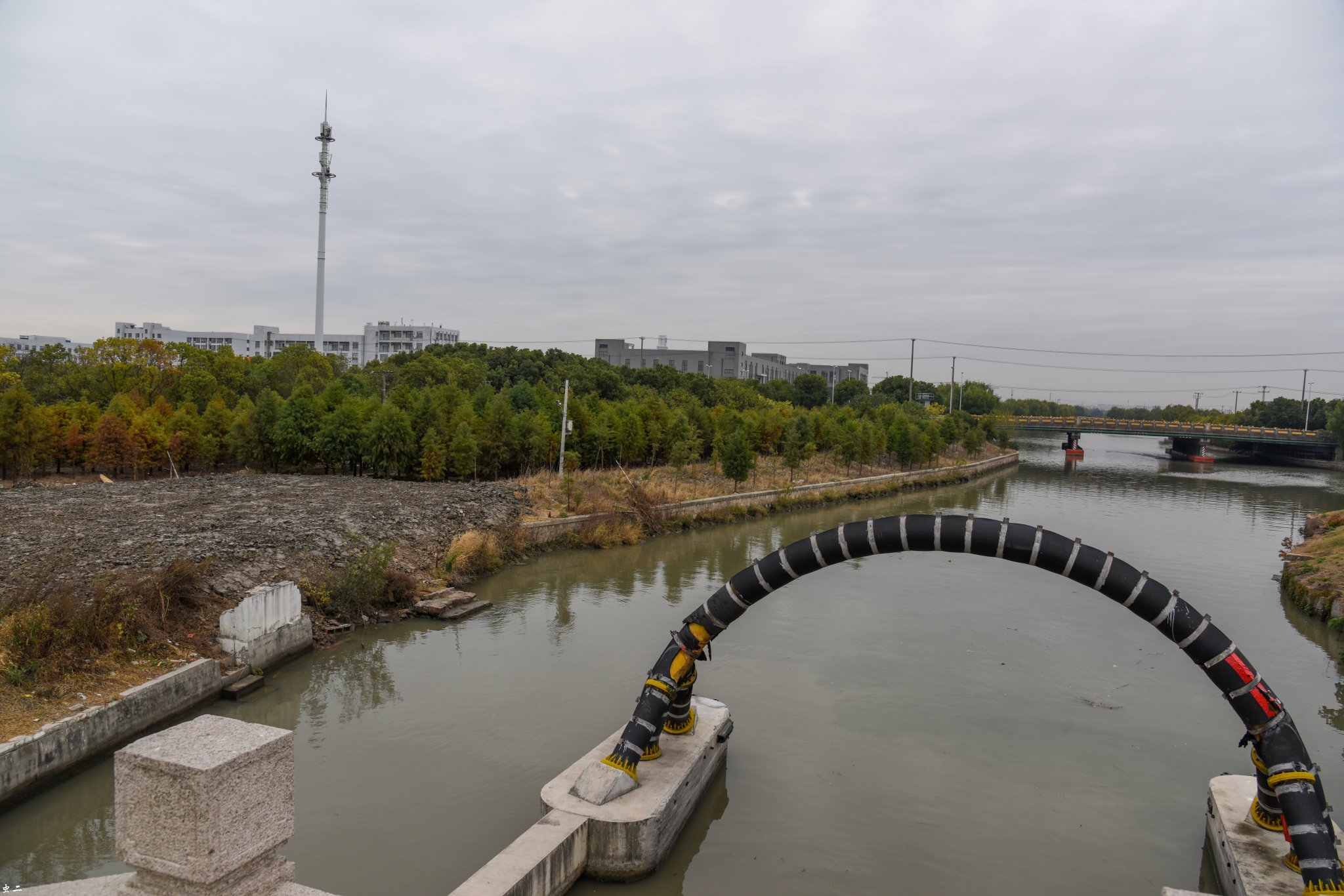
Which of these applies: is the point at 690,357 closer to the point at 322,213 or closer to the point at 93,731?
the point at 322,213

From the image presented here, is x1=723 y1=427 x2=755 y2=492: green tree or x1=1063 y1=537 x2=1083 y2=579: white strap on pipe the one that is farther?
x1=723 y1=427 x2=755 y2=492: green tree

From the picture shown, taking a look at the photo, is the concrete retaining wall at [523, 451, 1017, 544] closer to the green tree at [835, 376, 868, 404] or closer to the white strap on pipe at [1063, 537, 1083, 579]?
the white strap on pipe at [1063, 537, 1083, 579]

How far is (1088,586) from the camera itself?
19.8 feet

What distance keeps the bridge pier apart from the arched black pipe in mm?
63563

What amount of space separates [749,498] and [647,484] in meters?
3.49

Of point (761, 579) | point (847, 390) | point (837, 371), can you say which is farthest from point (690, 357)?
point (761, 579)

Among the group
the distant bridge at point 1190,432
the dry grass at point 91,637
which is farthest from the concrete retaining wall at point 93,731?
the distant bridge at point 1190,432

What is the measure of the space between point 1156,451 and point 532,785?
87.2 meters

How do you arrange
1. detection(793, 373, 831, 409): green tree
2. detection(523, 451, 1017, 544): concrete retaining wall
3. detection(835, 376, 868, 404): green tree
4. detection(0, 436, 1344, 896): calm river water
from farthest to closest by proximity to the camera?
detection(835, 376, 868, 404): green tree < detection(793, 373, 831, 409): green tree < detection(523, 451, 1017, 544): concrete retaining wall < detection(0, 436, 1344, 896): calm river water

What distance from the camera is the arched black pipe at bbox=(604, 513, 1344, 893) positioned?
5141 millimetres

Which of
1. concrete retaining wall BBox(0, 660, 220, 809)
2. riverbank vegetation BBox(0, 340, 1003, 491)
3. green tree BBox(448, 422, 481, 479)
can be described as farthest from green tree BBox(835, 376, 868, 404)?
concrete retaining wall BBox(0, 660, 220, 809)

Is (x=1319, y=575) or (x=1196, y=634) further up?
(x=1196, y=634)

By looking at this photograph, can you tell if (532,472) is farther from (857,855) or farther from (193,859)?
(193,859)

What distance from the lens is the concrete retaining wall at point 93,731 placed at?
21.6ft
